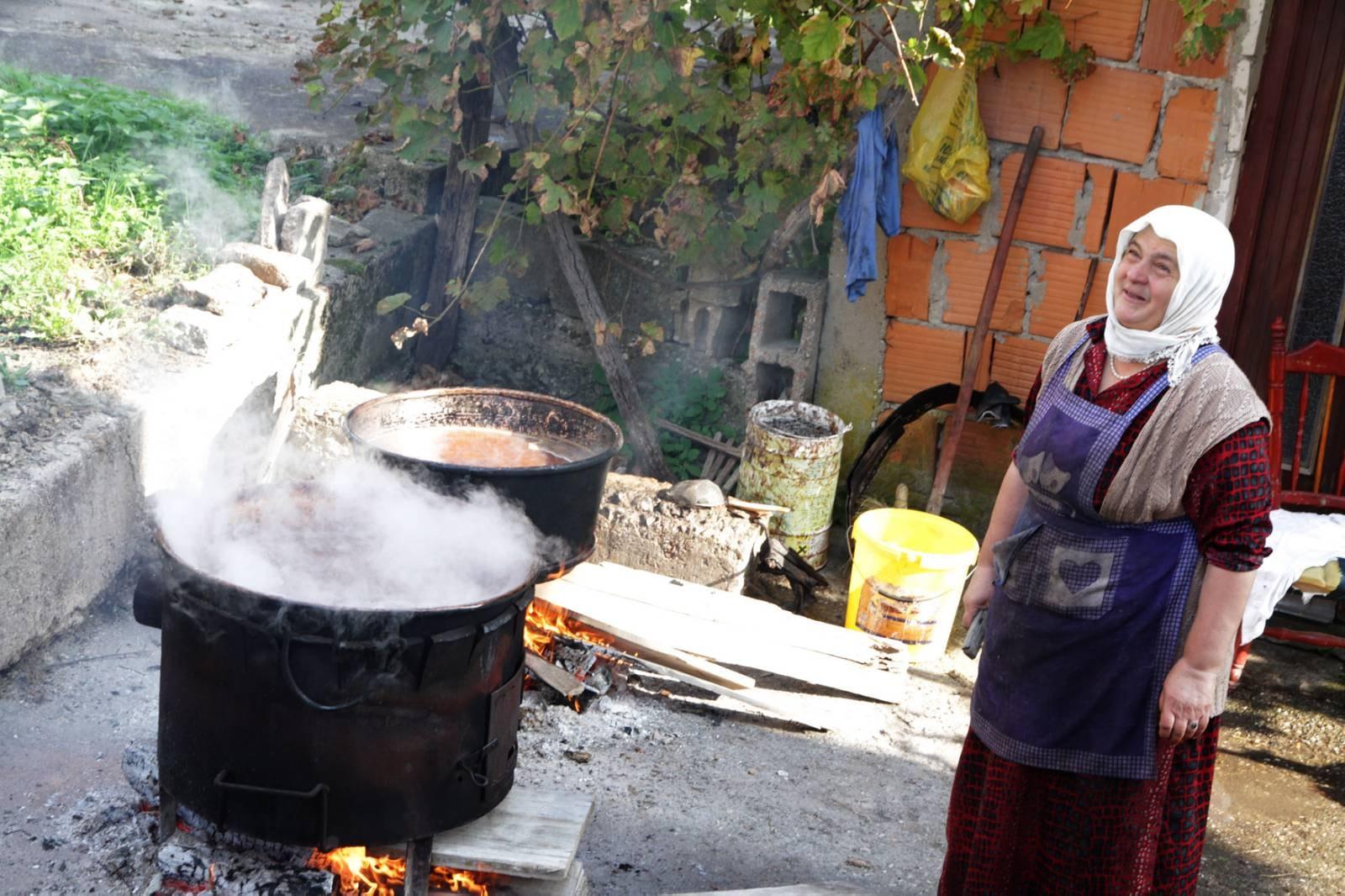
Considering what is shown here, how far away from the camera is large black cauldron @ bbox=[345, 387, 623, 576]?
4.33 metres

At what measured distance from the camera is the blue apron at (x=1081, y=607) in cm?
288

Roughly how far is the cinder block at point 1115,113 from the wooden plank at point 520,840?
395 centimetres

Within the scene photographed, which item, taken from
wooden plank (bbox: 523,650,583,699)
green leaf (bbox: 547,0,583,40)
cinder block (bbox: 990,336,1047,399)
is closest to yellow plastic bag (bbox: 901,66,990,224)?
cinder block (bbox: 990,336,1047,399)

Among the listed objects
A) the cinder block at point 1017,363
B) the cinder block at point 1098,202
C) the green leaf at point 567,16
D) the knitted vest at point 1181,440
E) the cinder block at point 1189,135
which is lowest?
the cinder block at point 1017,363

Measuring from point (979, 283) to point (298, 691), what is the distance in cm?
420

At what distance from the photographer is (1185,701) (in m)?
2.83

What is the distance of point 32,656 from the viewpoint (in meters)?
4.11

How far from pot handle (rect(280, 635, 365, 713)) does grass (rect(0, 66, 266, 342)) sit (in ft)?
8.62

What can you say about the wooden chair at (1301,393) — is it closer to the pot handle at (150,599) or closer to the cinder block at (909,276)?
the cinder block at (909,276)

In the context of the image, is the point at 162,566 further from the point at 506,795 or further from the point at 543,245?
the point at 543,245

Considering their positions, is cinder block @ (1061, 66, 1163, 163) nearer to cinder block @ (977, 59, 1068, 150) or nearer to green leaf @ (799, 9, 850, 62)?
cinder block @ (977, 59, 1068, 150)

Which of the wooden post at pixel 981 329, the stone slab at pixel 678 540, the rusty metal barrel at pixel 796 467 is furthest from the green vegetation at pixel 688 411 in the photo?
the wooden post at pixel 981 329

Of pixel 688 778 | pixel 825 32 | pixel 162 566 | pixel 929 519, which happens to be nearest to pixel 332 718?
pixel 162 566

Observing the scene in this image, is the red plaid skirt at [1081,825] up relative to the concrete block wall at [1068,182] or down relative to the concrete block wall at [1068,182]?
down
